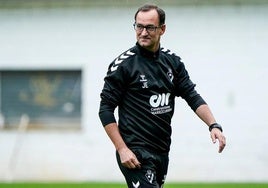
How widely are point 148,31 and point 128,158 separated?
99 cm

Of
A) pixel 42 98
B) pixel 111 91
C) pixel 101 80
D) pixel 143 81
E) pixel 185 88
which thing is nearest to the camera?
pixel 111 91

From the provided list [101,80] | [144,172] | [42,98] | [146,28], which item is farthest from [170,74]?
[42,98]

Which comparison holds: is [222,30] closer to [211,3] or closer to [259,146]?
[211,3]

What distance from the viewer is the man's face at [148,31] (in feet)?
22.7

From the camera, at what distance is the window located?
19.0 meters

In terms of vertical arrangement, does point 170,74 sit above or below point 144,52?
below

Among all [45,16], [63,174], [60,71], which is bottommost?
[63,174]

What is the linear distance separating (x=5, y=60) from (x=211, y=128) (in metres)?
12.2

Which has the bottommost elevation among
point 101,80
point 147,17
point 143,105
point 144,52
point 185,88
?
point 101,80

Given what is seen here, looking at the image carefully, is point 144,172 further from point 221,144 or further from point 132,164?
point 221,144

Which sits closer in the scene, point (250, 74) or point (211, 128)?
point (211, 128)

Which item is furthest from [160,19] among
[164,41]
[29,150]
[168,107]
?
[29,150]

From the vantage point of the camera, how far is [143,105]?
7.07m

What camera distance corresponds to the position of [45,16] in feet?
60.8
